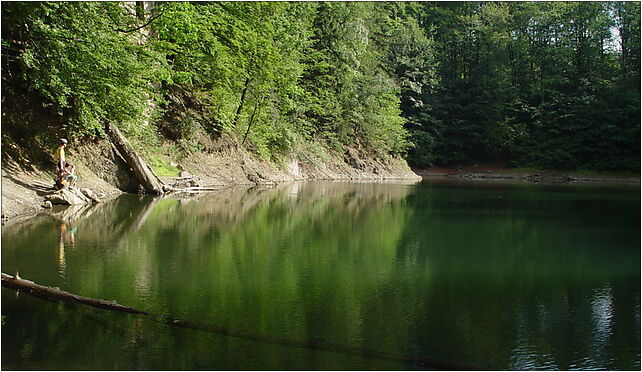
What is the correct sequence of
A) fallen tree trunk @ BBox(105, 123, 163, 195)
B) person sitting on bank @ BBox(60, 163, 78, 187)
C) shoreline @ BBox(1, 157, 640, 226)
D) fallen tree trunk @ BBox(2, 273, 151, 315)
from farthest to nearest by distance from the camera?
fallen tree trunk @ BBox(105, 123, 163, 195) < person sitting on bank @ BBox(60, 163, 78, 187) < shoreline @ BBox(1, 157, 640, 226) < fallen tree trunk @ BBox(2, 273, 151, 315)

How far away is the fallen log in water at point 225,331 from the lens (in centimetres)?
527

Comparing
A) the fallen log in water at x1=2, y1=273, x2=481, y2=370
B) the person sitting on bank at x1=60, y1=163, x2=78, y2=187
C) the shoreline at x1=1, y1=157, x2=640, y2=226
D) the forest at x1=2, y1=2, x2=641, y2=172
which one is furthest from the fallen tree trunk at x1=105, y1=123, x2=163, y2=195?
the fallen log in water at x1=2, y1=273, x2=481, y2=370

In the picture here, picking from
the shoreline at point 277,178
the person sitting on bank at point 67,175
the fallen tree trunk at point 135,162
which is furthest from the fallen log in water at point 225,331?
the fallen tree trunk at point 135,162

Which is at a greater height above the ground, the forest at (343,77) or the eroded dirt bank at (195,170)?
the forest at (343,77)

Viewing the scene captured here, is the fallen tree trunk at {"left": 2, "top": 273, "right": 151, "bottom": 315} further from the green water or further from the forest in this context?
the forest

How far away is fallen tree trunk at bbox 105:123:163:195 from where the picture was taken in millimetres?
20344

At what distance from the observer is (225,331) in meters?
5.87

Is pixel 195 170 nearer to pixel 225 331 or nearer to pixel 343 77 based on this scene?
pixel 343 77

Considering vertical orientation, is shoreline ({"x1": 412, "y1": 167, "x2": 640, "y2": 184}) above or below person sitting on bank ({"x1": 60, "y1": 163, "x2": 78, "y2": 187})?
below

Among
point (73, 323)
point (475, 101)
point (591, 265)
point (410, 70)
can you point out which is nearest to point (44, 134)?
point (73, 323)

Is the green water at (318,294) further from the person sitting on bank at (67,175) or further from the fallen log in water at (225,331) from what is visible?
the person sitting on bank at (67,175)

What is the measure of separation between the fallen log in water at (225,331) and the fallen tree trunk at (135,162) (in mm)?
13558

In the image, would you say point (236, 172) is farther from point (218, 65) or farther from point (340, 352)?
point (340, 352)

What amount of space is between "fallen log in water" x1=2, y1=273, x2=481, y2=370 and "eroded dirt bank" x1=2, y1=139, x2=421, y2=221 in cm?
640
